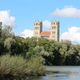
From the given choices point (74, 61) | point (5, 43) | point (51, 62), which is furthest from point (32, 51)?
point (74, 61)

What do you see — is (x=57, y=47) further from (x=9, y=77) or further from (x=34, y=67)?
(x=9, y=77)

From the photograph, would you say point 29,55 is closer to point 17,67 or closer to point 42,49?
point 42,49

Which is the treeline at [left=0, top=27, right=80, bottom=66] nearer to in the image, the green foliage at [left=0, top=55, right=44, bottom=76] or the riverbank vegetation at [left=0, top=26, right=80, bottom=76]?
the riverbank vegetation at [left=0, top=26, right=80, bottom=76]

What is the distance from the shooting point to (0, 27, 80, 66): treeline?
96794mm

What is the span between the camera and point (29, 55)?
10194cm

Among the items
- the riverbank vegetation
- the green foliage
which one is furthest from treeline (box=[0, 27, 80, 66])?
the green foliage

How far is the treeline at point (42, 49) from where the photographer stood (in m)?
96.8

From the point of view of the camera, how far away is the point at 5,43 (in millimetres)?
92312

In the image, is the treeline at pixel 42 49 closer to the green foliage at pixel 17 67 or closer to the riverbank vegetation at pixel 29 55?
the riverbank vegetation at pixel 29 55

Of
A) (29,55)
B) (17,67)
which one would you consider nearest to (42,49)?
(29,55)

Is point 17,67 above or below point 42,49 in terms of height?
below

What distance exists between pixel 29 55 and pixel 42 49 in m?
17.8

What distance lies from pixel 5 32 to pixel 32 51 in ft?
54.1

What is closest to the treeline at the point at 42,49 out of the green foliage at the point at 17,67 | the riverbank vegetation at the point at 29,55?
the riverbank vegetation at the point at 29,55
